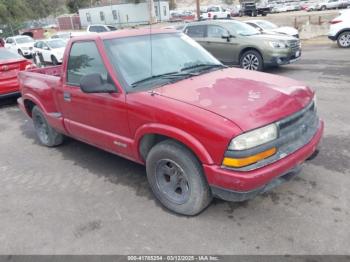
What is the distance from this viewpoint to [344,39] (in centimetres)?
1443

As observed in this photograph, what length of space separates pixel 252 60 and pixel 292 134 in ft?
25.7

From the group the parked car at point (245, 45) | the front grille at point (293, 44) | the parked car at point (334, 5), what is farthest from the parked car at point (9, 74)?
the parked car at point (334, 5)

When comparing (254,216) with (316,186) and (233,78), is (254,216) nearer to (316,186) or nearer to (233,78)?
(316,186)

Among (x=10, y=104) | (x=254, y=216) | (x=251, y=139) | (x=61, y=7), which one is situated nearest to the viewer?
(x=251, y=139)

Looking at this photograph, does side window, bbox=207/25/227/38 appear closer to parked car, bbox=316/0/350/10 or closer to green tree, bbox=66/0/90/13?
parked car, bbox=316/0/350/10

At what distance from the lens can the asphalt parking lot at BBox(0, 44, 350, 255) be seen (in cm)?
299

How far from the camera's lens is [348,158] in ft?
14.2

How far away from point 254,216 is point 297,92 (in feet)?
4.37

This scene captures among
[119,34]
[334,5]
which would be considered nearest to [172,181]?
[119,34]

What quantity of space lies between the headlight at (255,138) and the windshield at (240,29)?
8361 mm

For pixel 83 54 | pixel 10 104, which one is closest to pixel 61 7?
pixel 10 104

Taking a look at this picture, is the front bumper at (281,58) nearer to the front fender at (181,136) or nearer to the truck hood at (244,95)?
the truck hood at (244,95)

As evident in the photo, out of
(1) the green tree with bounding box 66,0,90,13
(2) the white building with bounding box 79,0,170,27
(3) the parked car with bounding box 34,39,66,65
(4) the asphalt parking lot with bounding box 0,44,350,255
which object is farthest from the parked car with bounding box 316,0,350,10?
(4) the asphalt parking lot with bounding box 0,44,350,255

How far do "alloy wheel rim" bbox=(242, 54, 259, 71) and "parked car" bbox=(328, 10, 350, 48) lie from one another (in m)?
6.10
